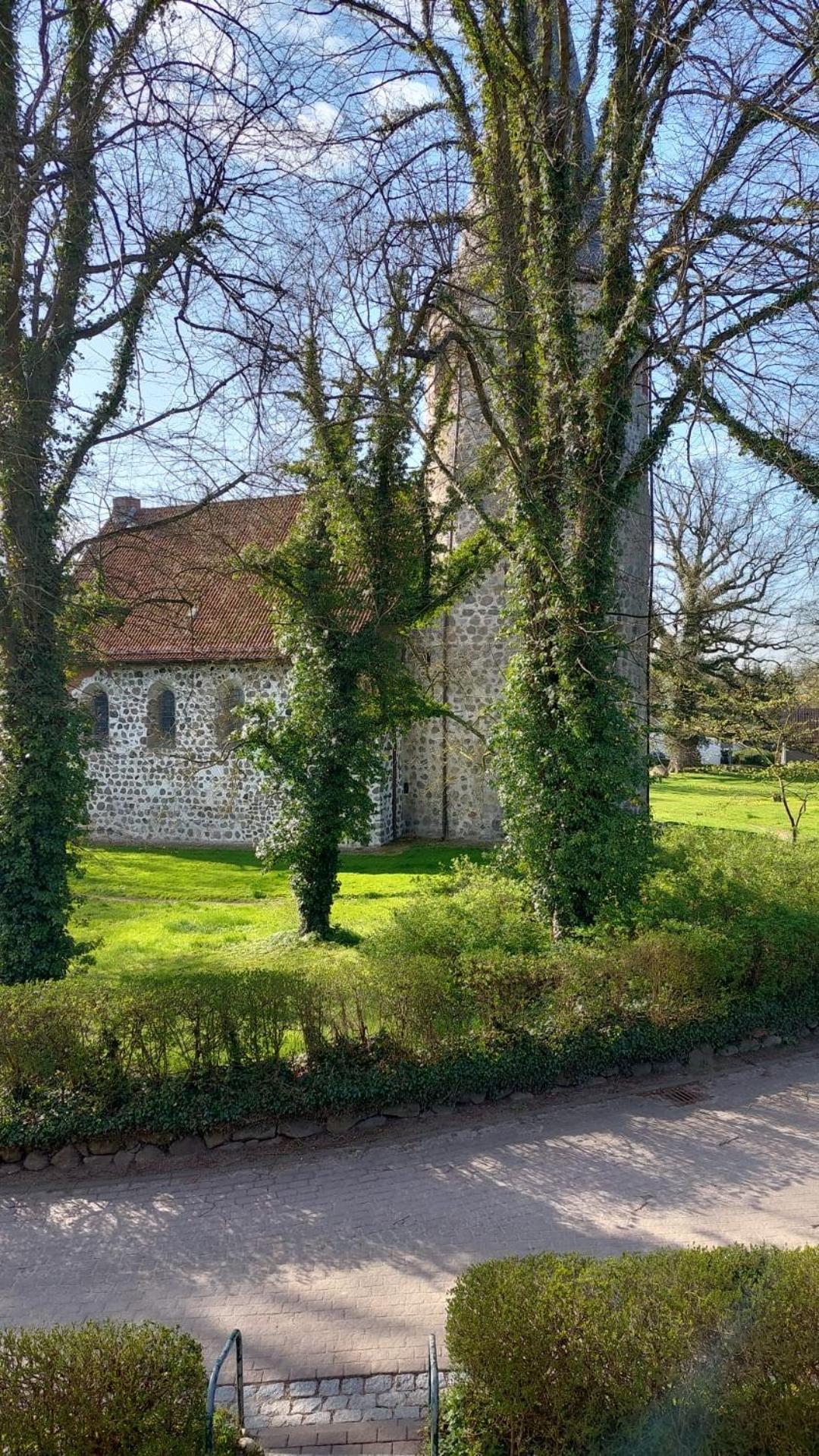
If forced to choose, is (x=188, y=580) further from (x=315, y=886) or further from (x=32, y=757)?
(x=32, y=757)

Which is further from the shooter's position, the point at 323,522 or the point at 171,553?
the point at 323,522

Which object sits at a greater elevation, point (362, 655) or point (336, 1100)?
point (362, 655)

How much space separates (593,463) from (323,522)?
3431 millimetres

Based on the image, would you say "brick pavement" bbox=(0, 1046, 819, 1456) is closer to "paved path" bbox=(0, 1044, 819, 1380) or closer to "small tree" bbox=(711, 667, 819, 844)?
"paved path" bbox=(0, 1044, 819, 1380)

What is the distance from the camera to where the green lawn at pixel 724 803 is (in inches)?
898

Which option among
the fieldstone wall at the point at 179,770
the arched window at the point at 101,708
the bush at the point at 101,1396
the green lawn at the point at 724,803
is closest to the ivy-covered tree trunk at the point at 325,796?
the fieldstone wall at the point at 179,770

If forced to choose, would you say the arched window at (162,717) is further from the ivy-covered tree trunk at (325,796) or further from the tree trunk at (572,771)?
the tree trunk at (572,771)

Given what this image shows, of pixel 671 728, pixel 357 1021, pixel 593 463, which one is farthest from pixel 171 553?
pixel 671 728

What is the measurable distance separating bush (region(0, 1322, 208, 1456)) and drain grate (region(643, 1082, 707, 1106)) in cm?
484

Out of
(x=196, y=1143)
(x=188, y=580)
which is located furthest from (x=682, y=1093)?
(x=188, y=580)

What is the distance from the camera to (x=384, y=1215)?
19.2 ft

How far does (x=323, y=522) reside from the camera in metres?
11.4

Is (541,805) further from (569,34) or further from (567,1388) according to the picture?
(569,34)

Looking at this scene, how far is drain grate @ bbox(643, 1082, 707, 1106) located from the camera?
7.47 m
